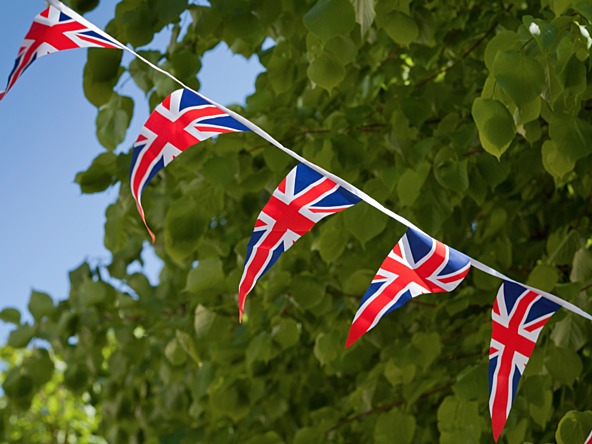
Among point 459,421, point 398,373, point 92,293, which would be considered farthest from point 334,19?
point 92,293

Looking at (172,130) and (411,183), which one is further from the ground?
(411,183)

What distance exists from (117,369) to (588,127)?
206 cm

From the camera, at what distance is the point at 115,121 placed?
2.18 meters

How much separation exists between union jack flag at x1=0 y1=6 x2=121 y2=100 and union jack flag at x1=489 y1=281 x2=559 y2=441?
0.79 m

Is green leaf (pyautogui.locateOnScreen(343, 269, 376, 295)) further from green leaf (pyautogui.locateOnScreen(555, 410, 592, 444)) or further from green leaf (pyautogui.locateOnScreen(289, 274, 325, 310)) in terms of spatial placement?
green leaf (pyautogui.locateOnScreen(555, 410, 592, 444))

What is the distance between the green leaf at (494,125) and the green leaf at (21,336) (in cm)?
205

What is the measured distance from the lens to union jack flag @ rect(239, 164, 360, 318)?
148cm

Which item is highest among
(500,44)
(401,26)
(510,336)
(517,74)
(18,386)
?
(401,26)

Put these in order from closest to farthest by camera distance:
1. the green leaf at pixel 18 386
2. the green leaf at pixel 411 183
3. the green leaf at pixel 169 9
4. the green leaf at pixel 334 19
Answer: the green leaf at pixel 334 19, the green leaf at pixel 169 9, the green leaf at pixel 411 183, the green leaf at pixel 18 386

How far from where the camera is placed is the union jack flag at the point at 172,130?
58.2 inches

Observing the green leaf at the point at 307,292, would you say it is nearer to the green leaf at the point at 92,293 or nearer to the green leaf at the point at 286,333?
the green leaf at the point at 286,333

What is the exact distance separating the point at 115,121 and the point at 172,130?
0.73 m

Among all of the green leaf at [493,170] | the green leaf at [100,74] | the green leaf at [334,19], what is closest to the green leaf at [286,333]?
the green leaf at [493,170]

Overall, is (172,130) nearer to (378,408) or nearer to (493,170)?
(493,170)
